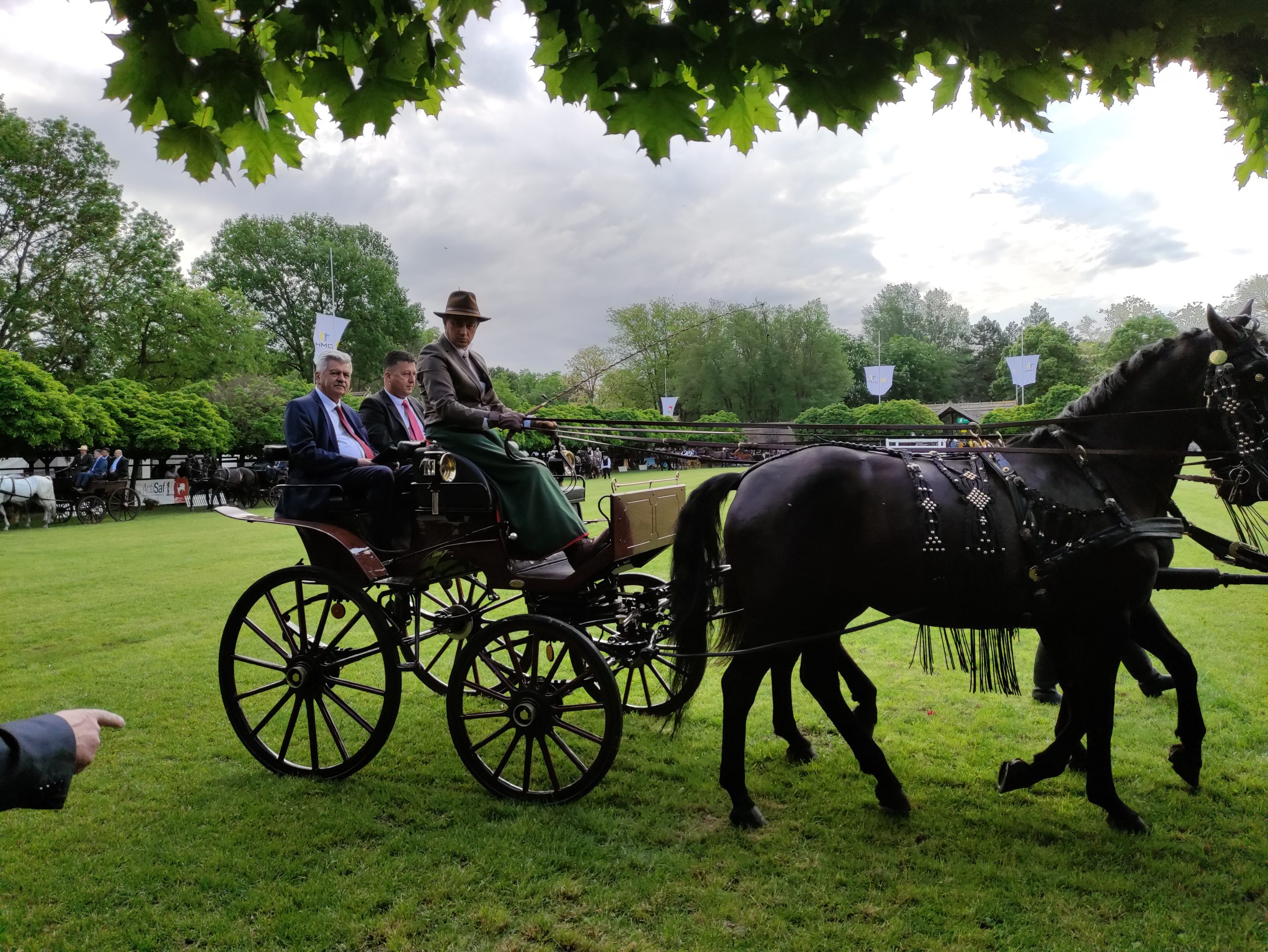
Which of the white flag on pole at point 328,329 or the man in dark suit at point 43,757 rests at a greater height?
the white flag on pole at point 328,329

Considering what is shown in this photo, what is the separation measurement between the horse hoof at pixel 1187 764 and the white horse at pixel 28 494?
21.9 m

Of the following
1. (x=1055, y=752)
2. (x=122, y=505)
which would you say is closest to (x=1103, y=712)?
(x=1055, y=752)

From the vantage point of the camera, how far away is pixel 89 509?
19.5 metres

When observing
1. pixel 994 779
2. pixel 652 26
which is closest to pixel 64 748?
pixel 652 26

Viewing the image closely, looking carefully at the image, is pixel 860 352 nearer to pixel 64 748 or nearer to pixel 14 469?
pixel 14 469

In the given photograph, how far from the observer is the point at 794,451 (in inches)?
143

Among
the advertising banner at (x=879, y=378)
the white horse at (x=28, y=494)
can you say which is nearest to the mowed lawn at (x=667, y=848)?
the white horse at (x=28, y=494)

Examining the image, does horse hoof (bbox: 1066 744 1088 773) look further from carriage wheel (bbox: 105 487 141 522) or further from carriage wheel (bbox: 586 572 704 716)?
carriage wheel (bbox: 105 487 141 522)

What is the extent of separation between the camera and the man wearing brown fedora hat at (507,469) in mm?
4051

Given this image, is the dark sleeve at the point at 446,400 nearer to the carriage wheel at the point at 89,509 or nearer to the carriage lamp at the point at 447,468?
the carriage lamp at the point at 447,468

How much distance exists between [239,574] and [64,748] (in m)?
10.3

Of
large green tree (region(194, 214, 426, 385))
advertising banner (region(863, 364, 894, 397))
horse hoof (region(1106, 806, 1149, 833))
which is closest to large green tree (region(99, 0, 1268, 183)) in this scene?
horse hoof (region(1106, 806, 1149, 833))

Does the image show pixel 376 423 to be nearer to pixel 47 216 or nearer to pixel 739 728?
pixel 739 728

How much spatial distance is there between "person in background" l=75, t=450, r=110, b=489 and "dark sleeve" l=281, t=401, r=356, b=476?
1960 cm
